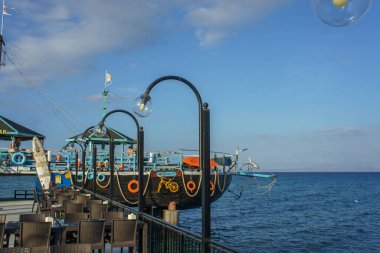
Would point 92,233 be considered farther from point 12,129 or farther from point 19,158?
point 19,158

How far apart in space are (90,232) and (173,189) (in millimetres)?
17346

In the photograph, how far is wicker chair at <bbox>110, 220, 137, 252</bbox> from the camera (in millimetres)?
7500

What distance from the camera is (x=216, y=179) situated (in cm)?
2631

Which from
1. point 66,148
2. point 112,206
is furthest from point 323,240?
point 112,206

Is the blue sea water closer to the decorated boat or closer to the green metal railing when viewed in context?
the decorated boat

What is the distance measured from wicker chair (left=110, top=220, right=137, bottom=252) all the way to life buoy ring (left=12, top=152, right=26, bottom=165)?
701 inches

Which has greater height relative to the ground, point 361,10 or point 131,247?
point 361,10

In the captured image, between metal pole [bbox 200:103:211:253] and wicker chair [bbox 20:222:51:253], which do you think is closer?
metal pole [bbox 200:103:211:253]

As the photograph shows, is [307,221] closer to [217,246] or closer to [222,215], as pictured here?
[222,215]

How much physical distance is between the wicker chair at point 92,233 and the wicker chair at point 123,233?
0.75 ft

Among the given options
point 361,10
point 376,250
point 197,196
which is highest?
point 361,10

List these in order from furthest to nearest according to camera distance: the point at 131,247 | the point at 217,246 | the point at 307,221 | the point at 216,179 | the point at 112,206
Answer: the point at 307,221, the point at 216,179, the point at 112,206, the point at 131,247, the point at 217,246

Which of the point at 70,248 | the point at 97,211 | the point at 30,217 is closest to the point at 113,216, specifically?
the point at 97,211

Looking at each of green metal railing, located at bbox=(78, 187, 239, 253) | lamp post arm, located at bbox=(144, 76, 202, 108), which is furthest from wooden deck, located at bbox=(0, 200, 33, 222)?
lamp post arm, located at bbox=(144, 76, 202, 108)
